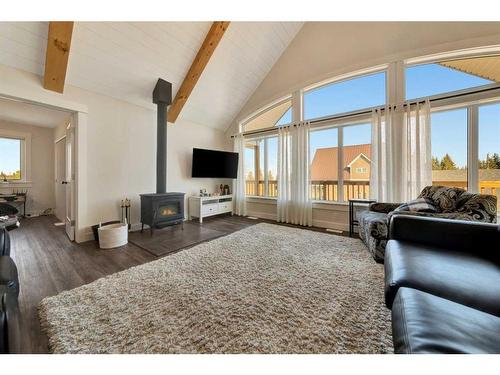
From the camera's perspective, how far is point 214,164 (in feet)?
15.2

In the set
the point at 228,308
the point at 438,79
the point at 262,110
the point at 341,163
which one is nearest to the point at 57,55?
the point at 228,308

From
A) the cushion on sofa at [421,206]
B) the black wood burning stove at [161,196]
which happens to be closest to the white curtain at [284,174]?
the black wood burning stove at [161,196]

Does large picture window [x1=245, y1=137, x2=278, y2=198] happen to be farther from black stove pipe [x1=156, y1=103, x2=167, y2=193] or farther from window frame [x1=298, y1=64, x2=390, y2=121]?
black stove pipe [x1=156, y1=103, x2=167, y2=193]

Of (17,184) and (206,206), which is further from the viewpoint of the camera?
(17,184)

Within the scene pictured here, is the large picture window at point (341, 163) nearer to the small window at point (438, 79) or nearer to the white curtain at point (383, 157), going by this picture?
the white curtain at point (383, 157)

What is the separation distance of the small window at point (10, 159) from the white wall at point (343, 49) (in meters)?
5.60

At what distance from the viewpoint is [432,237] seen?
152cm

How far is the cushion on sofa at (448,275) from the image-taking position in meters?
0.92

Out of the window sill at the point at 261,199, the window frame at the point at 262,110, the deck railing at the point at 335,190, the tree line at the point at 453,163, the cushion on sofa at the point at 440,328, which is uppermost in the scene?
the window frame at the point at 262,110

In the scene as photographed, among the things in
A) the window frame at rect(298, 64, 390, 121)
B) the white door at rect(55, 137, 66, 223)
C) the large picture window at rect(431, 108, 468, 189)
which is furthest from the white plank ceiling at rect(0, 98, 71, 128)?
the large picture window at rect(431, 108, 468, 189)

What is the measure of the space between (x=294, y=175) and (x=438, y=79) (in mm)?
2596

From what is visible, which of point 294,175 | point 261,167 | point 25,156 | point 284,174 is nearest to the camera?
point 294,175

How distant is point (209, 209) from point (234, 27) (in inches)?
136

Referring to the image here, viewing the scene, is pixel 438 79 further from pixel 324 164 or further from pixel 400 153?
pixel 324 164
